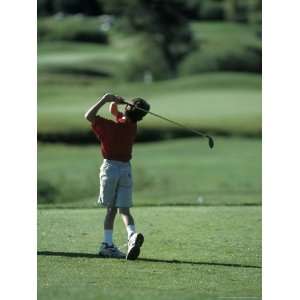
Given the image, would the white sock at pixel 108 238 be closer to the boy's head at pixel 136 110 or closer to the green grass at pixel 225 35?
the boy's head at pixel 136 110

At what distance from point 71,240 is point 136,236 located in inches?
40.0

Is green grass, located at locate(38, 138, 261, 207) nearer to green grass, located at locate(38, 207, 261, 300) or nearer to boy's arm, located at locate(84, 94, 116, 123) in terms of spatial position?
green grass, located at locate(38, 207, 261, 300)

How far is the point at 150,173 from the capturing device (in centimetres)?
2448

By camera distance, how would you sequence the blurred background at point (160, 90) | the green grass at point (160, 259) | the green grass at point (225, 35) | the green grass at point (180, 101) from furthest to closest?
the green grass at point (225, 35), the green grass at point (180, 101), the blurred background at point (160, 90), the green grass at point (160, 259)

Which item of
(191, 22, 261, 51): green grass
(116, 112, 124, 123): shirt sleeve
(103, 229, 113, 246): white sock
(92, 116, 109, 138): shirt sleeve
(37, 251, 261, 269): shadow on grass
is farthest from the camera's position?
(191, 22, 261, 51): green grass

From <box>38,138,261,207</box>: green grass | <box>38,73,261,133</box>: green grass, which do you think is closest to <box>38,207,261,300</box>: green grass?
<box>38,138,261,207</box>: green grass

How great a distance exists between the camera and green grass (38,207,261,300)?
7.08m

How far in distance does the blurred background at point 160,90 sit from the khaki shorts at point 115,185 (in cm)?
361

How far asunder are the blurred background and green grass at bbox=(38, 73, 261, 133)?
5 cm

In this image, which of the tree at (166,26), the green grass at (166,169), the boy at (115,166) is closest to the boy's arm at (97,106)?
the boy at (115,166)

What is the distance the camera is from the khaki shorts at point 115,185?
8.09 metres

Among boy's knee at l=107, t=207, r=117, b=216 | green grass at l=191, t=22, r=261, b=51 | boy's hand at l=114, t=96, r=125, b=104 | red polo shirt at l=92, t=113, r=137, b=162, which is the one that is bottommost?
green grass at l=191, t=22, r=261, b=51
